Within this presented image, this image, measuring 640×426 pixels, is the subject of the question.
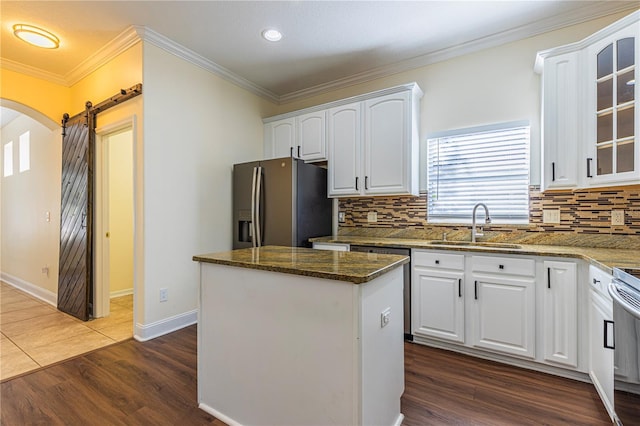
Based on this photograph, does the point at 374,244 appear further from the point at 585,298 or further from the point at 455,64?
the point at 455,64

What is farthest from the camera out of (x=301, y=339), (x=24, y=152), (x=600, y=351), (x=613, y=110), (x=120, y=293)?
(x=24, y=152)

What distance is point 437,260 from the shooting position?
250 centimetres

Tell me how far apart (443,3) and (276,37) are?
1.44 metres

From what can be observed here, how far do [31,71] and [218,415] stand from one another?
13.6 ft

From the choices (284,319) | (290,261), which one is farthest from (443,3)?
(284,319)

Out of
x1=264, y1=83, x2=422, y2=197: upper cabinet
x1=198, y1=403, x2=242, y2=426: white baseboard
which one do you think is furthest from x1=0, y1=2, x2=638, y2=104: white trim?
x1=198, y1=403, x2=242, y2=426: white baseboard

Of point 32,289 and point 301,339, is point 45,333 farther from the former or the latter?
point 301,339

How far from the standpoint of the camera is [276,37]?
2791mm

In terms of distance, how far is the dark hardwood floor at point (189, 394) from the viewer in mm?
1667

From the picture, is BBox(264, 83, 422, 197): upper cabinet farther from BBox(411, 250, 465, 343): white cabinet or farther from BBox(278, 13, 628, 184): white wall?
BBox(411, 250, 465, 343): white cabinet

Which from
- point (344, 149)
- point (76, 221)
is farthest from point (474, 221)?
Result: point (76, 221)

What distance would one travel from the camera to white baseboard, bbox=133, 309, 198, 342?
2693mm

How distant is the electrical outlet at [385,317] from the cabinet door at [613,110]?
186cm

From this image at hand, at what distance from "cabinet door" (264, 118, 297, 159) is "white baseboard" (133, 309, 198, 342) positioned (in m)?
2.10
